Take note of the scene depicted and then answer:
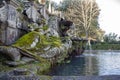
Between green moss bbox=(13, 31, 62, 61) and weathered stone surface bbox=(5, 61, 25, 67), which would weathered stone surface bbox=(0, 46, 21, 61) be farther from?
green moss bbox=(13, 31, 62, 61)

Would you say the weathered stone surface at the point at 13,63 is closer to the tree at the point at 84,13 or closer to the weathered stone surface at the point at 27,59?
the weathered stone surface at the point at 27,59

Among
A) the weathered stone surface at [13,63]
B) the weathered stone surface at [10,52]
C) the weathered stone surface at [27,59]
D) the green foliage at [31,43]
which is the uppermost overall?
the green foliage at [31,43]

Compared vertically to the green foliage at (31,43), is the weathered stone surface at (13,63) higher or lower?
lower

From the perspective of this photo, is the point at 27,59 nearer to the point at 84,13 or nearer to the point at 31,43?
the point at 31,43

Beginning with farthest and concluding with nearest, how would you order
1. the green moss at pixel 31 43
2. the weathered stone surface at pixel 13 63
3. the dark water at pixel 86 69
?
the dark water at pixel 86 69
the green moss at pixel 31 43
the weathered stone surface at pixel 13 63

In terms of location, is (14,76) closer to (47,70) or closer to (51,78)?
(51,78)

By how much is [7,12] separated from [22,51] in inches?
77.4

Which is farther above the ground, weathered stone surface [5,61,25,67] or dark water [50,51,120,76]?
weathered stone surface [5,61,25,67]

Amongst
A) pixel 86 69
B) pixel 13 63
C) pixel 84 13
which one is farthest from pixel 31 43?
pixel 84 13

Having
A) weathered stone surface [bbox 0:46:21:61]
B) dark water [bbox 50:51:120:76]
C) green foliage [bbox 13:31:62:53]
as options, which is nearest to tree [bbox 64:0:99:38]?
dark water [bbox 50:51:120:76]

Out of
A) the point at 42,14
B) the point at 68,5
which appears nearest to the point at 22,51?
the point at 42,14

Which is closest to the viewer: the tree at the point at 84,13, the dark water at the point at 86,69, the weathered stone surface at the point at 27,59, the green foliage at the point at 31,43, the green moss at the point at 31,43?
the weathered stone surface at the point at 27,59

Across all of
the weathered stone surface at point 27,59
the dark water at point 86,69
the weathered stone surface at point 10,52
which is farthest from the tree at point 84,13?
the weathered stone surface at point 10,52

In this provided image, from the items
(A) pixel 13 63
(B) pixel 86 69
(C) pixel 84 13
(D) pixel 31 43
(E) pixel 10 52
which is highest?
(C) pixel 84 13
